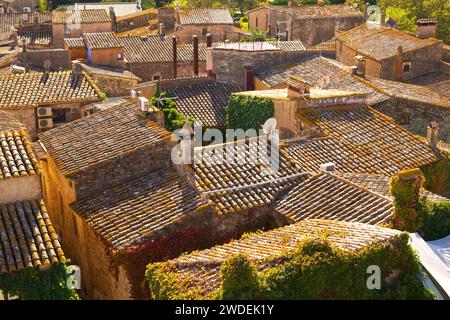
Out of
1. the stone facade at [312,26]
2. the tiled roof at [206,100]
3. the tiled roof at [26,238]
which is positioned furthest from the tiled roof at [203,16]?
the tiled roof at [26,238]

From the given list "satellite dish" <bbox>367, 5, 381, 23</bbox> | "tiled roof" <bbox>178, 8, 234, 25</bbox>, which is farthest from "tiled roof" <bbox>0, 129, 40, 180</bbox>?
"satellite dish" <bbox>367, 5, 381, 23</bbox>

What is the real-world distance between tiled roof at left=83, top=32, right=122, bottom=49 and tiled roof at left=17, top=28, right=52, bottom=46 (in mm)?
9029

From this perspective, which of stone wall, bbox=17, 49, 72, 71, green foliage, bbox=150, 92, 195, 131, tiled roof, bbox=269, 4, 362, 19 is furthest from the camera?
tiled roof, bbox=269, 4, 362, 19

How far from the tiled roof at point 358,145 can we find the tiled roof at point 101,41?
20.7 metres

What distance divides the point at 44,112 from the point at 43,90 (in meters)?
1.39

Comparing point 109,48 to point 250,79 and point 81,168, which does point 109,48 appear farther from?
point 81,168

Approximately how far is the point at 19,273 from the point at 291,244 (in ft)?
17.9

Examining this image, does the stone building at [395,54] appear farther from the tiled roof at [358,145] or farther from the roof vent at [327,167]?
the roof vent at [327,167]

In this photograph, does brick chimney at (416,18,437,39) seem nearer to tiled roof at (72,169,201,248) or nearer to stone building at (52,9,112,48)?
stone building at (52,9,112,48)

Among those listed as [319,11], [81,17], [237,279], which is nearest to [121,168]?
[237,279]

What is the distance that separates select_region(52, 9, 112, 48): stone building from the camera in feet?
166

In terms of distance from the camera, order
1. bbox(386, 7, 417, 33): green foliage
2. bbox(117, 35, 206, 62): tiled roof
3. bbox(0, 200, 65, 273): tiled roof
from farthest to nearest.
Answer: bbox(386, 7, 417, 33): green foliage < bbox(117, 35, 206, 62): tiled roof < bbox(0, 200, 65, 273): tiled roof

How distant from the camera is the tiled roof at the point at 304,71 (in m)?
32.5
